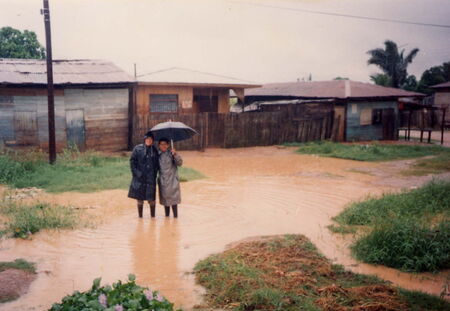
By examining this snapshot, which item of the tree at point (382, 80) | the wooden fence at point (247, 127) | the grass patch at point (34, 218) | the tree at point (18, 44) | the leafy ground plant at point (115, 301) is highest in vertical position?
the tree at point (18, 44)

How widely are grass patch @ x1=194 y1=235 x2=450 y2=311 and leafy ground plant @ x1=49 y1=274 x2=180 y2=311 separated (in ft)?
5.67

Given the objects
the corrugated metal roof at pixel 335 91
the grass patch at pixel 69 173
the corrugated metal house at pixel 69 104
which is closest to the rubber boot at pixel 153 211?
the grass patch at pixel 69 173

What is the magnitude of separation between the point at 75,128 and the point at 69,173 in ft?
16.7

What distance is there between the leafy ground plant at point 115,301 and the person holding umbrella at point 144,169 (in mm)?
4793

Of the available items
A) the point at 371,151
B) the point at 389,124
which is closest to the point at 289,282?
the point at 371,151

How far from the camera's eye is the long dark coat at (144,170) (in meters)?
8.06

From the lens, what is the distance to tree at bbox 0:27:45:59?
2764cm

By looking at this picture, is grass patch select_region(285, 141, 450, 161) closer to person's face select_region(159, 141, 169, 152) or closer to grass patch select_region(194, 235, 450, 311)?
person's face select_region(159, 141, 169, 152)

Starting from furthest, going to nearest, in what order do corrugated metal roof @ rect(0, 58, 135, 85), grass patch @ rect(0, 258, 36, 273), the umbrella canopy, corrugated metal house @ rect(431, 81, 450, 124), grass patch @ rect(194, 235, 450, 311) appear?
1. corrugated metal house @ rect(431, 81, 450, 124)
2. corrugated metal roof @ rect(0, 58, 135, 85)
3. the umbrella canopy
4. grass patch @ rect(0, 258, 36, 273)
5. grass patch @ rect(194, 235, 450, 311)

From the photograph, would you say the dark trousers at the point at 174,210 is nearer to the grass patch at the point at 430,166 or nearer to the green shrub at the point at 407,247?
the green shrub at the point at 407,247

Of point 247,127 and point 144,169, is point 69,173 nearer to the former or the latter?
point 144,169

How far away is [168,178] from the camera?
26.5 feet

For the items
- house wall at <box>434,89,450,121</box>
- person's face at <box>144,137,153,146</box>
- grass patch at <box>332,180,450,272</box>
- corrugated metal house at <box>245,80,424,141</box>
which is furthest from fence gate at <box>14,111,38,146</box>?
house wall at <box>434,89,450,121</box>

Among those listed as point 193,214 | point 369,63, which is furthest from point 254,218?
point 369,63
